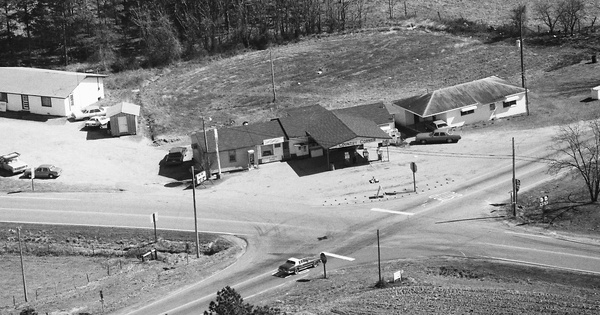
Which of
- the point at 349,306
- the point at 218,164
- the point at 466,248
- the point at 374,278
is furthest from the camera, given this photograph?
the point at 218,164

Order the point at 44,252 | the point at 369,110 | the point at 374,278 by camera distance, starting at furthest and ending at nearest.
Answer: the point at 369,110 → the point at 44,252 → the point at 374,278

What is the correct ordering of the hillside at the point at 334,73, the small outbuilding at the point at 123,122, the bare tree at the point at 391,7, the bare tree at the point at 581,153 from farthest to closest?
the bare tree at the point at 391,7 < the hillside at the point at 334,73 < the small outbuilding at the point at 123,122 < the bare tree at the point at 581,153

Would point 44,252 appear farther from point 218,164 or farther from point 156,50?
point 156,50

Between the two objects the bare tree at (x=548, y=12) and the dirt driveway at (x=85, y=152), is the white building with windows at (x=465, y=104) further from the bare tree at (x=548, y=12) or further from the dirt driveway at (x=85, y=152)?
the bare tree at (x=548, y=12)

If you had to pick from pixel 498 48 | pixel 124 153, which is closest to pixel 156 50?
pixel 124 153

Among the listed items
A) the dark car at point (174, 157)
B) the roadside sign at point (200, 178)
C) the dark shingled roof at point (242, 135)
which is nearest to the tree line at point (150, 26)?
the dark shingled roof at point (242, 135)

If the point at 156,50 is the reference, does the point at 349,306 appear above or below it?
below

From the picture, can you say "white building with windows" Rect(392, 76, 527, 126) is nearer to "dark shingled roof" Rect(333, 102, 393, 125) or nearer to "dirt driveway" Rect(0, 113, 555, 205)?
"dirt driveway" Rect(0, 113, 555, 205)
